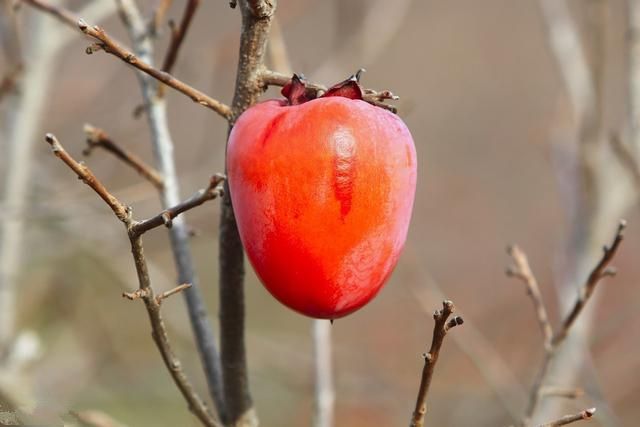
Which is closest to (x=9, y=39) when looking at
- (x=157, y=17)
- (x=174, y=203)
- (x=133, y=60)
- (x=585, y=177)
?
(x=157, y=17)

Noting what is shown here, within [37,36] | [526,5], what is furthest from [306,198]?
[526,5]

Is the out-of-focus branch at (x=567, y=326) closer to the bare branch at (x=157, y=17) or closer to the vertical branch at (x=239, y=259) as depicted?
the vertical branch at (x=239, y=259)

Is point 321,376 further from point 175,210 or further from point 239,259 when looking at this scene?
point 175,210

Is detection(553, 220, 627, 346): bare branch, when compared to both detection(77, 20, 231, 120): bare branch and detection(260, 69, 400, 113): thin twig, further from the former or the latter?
detection(77, 20, 231, 120): bare branch

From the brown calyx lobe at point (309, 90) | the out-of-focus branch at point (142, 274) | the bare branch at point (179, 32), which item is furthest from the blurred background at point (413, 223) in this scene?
the brown calyx lobe at point (309, 90)

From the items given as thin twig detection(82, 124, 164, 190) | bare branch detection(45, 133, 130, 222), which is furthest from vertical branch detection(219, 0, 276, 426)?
thin twig detection(82, 124, 164, 190)

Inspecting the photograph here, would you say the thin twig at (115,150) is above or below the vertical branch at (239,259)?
above

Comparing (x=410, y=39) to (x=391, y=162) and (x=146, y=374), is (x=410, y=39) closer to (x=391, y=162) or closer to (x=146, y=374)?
(x=146, y=374)
